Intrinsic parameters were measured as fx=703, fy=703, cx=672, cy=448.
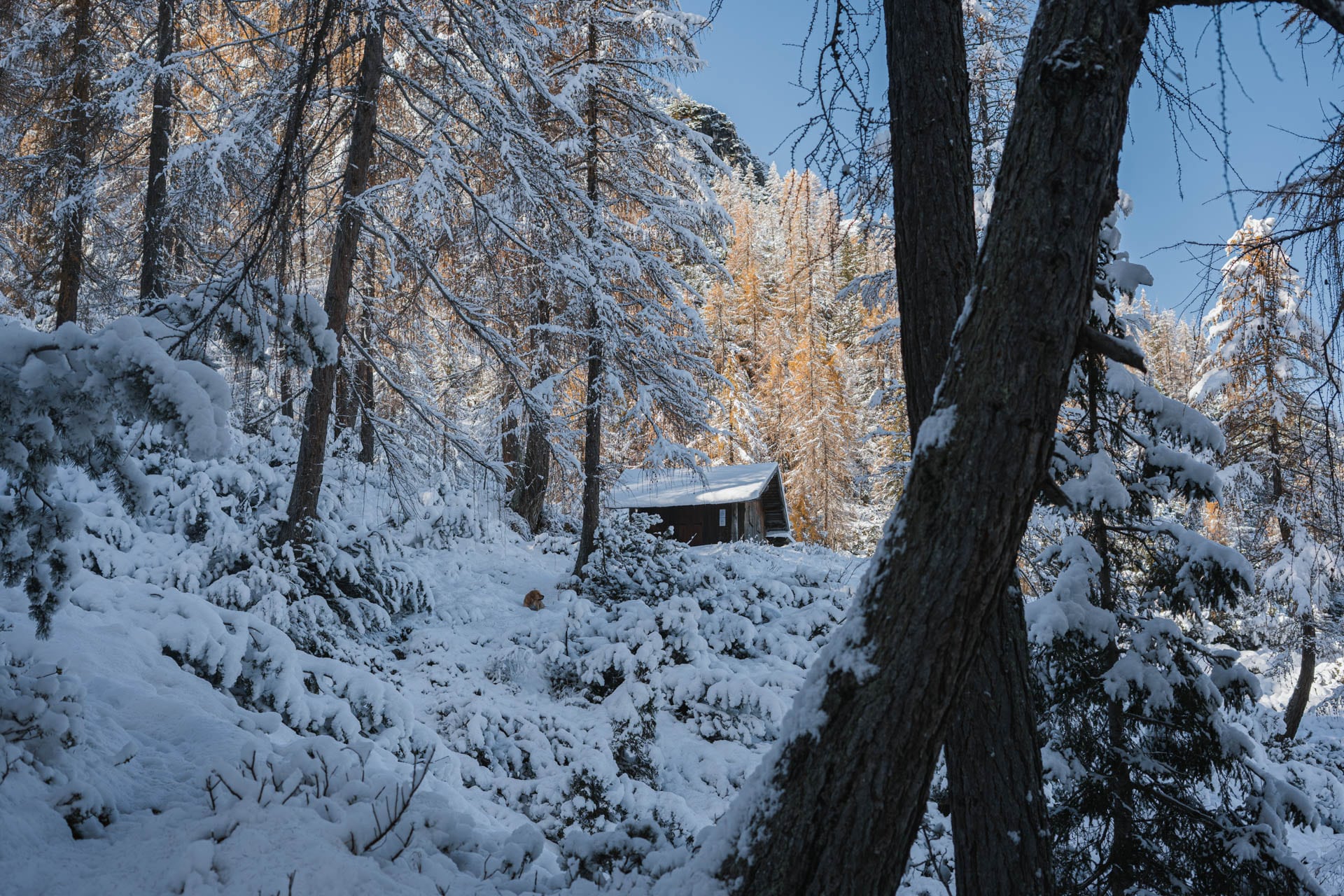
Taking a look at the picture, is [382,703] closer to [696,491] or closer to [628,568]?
[628,568]

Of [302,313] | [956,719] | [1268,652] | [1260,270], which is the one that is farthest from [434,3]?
[1268,652]

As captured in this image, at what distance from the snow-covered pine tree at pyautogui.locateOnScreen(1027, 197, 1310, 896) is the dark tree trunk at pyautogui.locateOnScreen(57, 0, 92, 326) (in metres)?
12.8

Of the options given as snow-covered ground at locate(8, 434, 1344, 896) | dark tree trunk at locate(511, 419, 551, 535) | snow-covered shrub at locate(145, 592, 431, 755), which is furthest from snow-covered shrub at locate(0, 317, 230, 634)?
dark tree trunk at locate(511, 419, 551, 535)

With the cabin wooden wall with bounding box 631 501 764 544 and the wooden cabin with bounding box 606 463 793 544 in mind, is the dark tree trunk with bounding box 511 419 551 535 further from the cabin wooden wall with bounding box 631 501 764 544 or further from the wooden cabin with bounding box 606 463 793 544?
the cabin wooden wall with bounding box 631 501 764 544

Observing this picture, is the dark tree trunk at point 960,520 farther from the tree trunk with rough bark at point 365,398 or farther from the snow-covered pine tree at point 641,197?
the snow-covered pine tree at point 641,197

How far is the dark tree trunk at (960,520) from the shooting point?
73.0 inches

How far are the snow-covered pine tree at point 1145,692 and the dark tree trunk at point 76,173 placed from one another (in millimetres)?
12785

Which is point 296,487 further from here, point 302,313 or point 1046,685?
point 1046,685

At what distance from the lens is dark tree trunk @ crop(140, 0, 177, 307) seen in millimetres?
9555

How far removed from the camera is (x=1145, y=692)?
13.1 feet

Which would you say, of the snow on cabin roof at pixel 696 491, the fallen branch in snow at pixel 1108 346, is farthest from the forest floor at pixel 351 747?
the snow on cabin roof at pixel 696 491

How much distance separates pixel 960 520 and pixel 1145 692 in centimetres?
308

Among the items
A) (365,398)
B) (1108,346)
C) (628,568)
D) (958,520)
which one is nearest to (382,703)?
(958,520)

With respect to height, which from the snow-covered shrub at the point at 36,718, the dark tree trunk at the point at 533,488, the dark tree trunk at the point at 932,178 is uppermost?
the dark tree trunk at the point at 932,178
